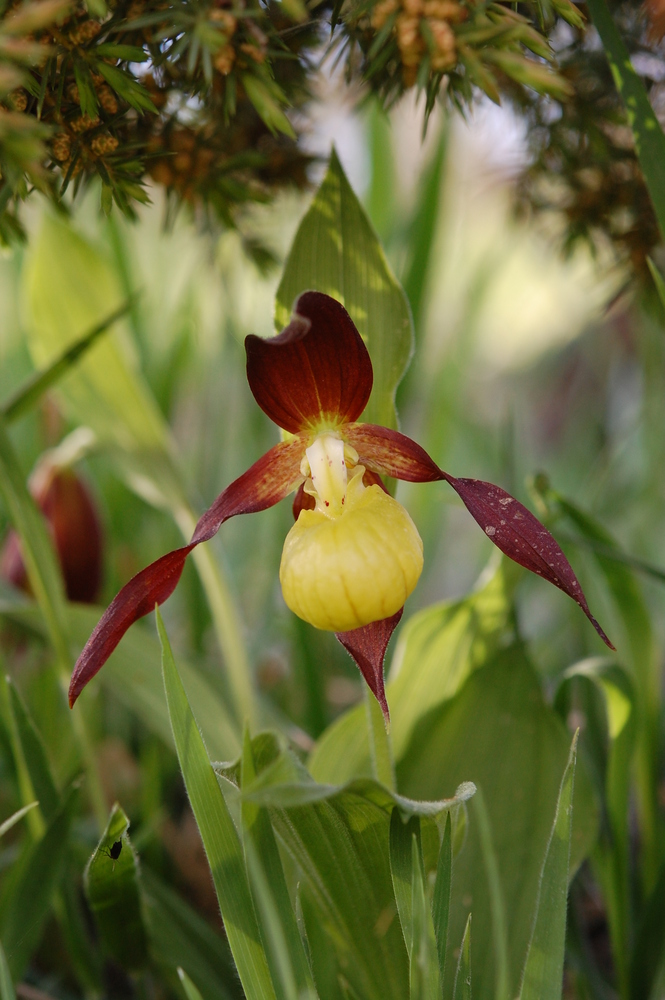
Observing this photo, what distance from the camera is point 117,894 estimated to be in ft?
1.98

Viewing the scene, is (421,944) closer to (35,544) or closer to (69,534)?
(35,544)

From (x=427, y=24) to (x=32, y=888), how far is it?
2.52 ft

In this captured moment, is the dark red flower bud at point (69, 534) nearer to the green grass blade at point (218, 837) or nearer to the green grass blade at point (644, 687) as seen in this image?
the green grass blade at point (218, 837)

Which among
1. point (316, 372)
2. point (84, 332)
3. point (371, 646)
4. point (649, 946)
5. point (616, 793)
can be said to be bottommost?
point (649, 946)

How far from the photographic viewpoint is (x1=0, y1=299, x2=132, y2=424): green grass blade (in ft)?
2.53

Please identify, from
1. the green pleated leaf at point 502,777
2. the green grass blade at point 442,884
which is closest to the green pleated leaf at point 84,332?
the green pleated leaf at point 502,777

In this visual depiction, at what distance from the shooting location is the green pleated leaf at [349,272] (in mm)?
596

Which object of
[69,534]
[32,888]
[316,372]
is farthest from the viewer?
[69,534]

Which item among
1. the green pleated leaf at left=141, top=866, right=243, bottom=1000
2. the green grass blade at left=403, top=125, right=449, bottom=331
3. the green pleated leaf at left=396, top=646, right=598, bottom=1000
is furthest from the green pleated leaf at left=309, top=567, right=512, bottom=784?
the green grass blade at left=403, top=125, right=449, bottom=331

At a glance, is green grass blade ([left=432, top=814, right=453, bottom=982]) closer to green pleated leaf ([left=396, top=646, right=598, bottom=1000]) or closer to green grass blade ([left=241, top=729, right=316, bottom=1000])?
green grass blade ([left=241, top=729, right=316, bottom=1000])

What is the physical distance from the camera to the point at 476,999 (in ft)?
2.14

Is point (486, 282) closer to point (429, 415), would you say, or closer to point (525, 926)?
point (429, 415)

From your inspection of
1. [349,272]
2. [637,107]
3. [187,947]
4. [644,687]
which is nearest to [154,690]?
[187,947]

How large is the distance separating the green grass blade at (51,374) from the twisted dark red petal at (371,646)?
43 cm
